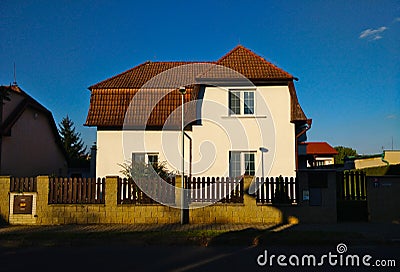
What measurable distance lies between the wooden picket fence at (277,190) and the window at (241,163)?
4628 millimetres

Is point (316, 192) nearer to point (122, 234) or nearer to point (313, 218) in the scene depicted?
point (313, 218)

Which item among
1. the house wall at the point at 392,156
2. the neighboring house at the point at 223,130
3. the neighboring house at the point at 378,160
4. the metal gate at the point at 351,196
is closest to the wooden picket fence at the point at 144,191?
the neighboring house at the point at 223,130

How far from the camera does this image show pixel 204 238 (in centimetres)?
1026

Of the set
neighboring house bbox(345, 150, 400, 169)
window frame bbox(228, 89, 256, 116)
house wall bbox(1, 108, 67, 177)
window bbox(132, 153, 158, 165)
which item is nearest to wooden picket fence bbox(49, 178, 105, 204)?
window bbox(132, 153, 158, 165)

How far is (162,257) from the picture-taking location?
28.1ft

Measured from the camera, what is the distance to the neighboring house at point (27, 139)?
62.7 ft

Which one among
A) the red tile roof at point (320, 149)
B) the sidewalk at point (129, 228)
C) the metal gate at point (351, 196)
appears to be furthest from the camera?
the red tile roof at point (320, 149)

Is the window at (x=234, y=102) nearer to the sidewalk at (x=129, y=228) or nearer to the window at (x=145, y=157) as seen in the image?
the window at (x=145, y=157)

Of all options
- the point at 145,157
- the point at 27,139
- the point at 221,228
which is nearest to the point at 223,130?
the point at 145,157

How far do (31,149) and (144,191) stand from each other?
1164 cm

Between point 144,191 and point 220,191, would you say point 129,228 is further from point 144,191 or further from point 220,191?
point 220,191

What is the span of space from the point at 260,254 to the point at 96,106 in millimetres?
12671

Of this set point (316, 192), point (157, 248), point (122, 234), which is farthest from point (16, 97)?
point (316, 192)

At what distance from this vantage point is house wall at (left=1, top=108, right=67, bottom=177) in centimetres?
1942
